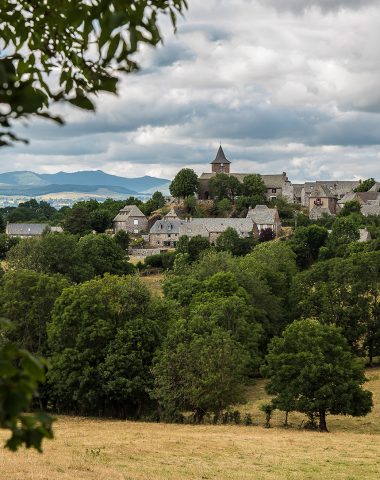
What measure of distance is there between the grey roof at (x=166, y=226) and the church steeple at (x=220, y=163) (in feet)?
124

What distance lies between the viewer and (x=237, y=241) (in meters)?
92.1

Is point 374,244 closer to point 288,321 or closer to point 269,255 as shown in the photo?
point 269,255

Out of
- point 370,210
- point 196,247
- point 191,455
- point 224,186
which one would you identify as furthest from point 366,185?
point 191,455

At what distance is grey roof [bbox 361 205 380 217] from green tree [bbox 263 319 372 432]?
260 ft

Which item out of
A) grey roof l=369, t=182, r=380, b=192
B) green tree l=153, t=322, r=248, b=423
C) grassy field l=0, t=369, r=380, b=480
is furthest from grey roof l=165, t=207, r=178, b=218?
grassy field l=0, t=369, r=380, b=480

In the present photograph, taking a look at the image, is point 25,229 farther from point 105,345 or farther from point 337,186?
point 105,345

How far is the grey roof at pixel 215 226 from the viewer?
337ft

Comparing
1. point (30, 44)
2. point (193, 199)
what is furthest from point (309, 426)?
point (193, 199)

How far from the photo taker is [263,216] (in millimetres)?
106000

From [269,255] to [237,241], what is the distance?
2114cm

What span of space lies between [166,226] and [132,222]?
32.2 feet

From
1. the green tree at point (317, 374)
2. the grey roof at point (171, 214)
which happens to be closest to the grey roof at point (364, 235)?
the grey roof at point (171, 214)

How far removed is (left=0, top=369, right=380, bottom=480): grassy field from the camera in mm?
18297

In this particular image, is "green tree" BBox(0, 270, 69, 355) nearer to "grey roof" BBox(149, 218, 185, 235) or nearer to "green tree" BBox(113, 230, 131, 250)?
"green tree" BBox(113, 230, 131, 250)
